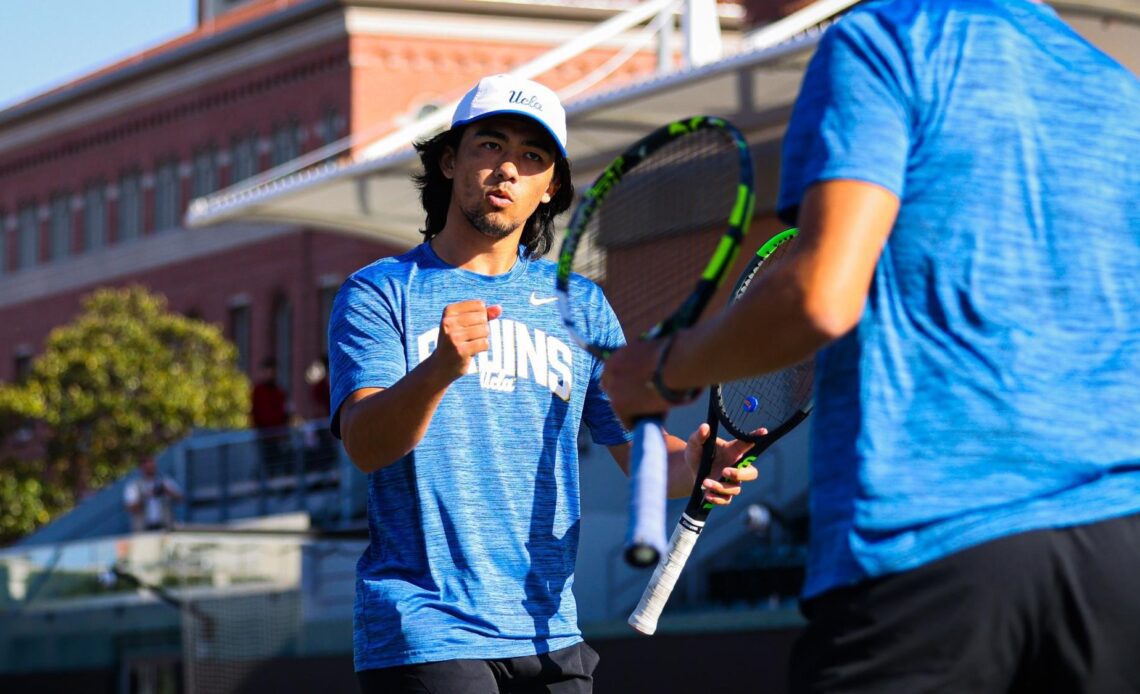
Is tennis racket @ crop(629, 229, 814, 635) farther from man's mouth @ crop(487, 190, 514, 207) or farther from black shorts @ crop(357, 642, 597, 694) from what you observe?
man's mouth @ crop(487, 190, 514, 207)

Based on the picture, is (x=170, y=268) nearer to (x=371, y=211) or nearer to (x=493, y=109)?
(x=371, y=211)

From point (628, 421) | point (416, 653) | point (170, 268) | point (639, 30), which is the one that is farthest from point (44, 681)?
point (170, 268)

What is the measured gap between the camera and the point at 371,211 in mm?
30344

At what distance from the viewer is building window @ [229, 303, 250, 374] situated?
59719mm

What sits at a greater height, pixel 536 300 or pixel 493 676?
pixel 536 300

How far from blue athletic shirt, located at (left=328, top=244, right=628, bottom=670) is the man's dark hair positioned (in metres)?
0.31

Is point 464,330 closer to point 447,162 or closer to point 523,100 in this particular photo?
point 523,100

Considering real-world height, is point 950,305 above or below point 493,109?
below

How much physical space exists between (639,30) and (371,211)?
24037 mm

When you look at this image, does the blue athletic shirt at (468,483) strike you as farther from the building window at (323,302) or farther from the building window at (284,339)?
the building window at (284,339)

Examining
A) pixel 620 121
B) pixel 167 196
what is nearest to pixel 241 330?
pixel 167 196

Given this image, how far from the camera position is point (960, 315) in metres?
3.37

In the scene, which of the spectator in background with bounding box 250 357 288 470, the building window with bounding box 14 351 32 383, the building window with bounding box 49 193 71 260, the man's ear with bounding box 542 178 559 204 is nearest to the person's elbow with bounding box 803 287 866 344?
the man's ear with bounding box 542 178 559 204

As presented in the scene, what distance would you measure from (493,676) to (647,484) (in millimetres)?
1497
